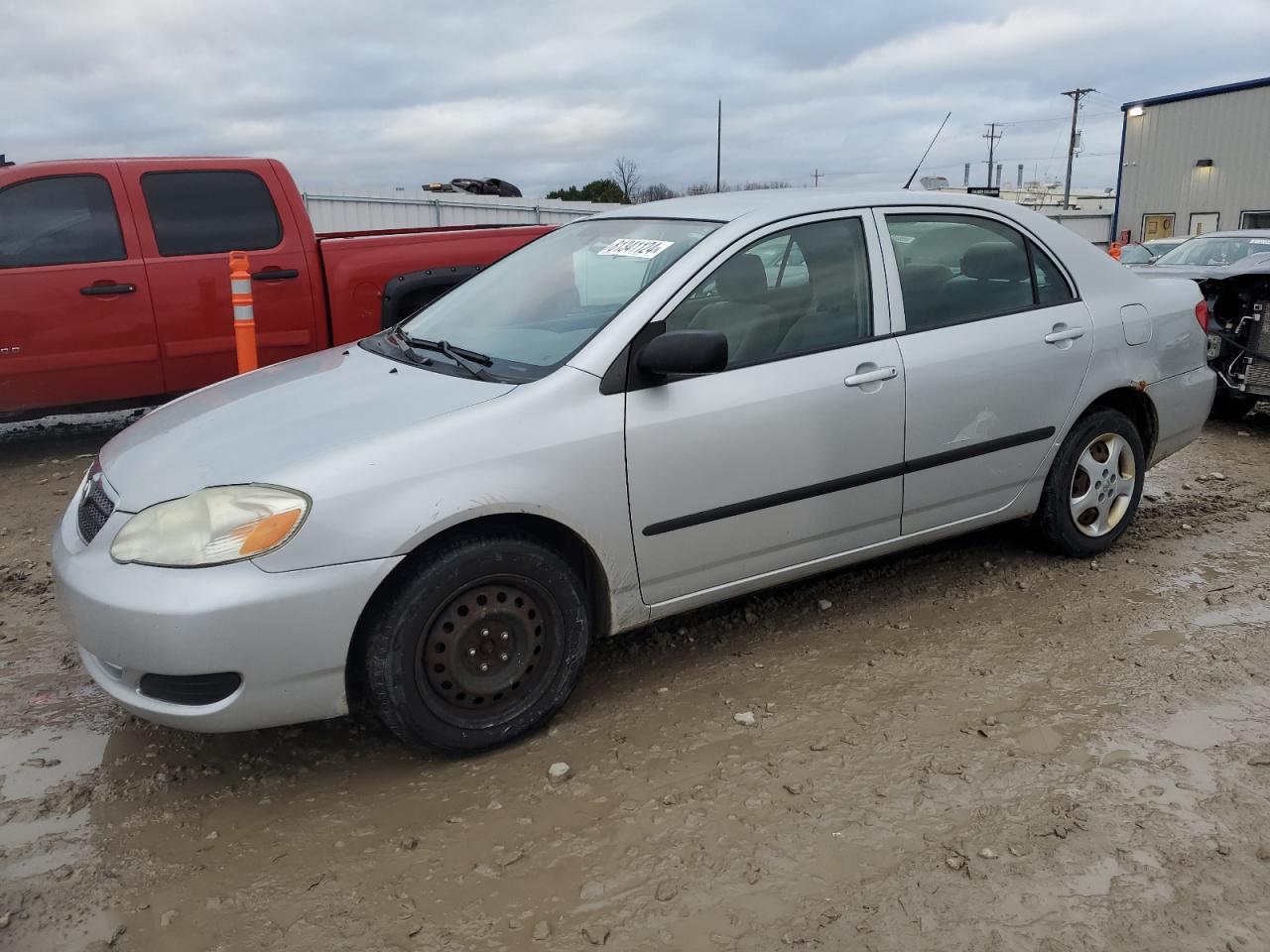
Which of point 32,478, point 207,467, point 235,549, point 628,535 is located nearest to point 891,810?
point 628,535

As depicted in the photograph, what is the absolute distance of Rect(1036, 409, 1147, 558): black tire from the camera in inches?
166

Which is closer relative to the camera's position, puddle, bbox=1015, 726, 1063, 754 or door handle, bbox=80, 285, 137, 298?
puddle, bbox=1015, 726, 1063, 754

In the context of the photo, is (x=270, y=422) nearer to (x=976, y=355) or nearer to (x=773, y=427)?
(x=773, y=427)

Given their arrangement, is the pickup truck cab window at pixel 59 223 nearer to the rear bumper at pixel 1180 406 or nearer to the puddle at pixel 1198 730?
the rear bumper at pixel 1180 406

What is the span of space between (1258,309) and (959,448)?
448 cm

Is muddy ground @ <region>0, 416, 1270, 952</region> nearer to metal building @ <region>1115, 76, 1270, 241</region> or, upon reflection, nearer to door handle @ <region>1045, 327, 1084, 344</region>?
door handle @ <region>1045, 327, 1084, 344</region>

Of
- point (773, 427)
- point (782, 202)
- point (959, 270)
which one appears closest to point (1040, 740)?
point (773, 427)

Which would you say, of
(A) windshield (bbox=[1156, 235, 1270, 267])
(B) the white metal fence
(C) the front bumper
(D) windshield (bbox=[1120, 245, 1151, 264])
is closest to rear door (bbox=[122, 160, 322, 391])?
(C) the front bumper

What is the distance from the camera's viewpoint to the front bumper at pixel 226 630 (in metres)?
2.57

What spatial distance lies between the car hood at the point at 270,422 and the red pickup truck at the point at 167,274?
3.10 metres

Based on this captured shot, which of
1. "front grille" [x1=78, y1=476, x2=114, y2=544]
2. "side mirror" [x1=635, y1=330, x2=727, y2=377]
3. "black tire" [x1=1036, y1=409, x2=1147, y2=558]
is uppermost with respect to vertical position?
"side mirror" [x1=635, y1=330, x2=727, y2=377]

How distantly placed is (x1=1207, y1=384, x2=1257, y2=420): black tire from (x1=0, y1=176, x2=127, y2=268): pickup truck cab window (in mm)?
7630

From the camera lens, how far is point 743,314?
11.2 ft

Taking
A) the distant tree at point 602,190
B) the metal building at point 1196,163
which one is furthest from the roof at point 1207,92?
the distant tree at point 602,190
